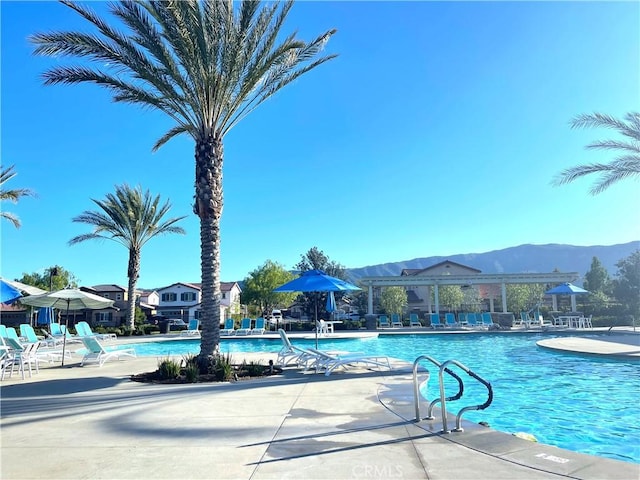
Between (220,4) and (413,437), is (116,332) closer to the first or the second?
(220,4)

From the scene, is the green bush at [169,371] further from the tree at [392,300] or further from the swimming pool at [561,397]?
the tree at [392,300]

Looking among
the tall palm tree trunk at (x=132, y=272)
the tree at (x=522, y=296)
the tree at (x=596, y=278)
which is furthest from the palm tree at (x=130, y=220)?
the tree at (x=596, y=278)

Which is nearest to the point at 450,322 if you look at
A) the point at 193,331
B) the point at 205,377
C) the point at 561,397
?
Answer: the point at 193,331

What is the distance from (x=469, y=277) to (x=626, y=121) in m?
18.7

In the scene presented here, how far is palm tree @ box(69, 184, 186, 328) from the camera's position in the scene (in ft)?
94.9

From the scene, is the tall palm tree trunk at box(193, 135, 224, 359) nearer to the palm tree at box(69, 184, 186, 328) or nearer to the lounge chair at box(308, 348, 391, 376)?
the lounge chair at box(308, 348, 391, 376)

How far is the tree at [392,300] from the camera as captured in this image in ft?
133

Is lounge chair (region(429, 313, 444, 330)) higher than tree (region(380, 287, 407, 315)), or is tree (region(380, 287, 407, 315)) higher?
tree (region(380, 287, 407, 315))

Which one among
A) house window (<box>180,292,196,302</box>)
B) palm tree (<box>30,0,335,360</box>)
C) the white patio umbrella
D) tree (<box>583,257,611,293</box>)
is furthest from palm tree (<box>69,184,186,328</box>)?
tree (<box>583,257,611,293</box>)

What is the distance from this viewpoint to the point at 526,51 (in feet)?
39.9

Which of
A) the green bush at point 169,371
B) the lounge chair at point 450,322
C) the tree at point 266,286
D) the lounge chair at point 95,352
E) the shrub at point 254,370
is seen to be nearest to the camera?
the green bush at point 169,371

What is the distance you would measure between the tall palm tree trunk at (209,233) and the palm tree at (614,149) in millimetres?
14202

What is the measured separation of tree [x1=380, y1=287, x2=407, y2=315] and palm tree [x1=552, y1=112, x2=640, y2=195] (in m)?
24.2

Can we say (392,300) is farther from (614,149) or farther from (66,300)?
(66,300)
